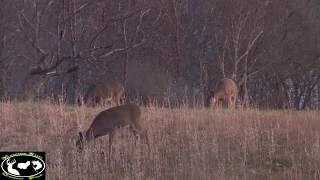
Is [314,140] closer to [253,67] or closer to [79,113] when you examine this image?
[79,113]

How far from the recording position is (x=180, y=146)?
29.3 feet

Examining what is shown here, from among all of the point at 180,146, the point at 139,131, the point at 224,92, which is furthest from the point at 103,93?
the point at 180,146

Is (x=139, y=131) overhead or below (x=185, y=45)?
below

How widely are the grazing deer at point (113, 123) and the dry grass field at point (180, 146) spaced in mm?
187

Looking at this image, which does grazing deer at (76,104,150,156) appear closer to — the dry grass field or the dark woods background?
the dry grass field

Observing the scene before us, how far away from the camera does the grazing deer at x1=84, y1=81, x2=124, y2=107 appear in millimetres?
17656

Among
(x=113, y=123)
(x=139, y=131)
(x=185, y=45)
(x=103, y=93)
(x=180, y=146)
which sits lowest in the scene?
(x=180, y=146)

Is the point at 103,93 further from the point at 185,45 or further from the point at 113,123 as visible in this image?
the point at 185,45

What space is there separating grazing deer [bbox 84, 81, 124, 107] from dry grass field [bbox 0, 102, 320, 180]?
542cm

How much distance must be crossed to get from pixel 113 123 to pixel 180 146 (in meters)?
1.18

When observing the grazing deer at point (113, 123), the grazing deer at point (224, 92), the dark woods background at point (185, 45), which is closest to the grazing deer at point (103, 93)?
the grazing deer at point (224, 92)

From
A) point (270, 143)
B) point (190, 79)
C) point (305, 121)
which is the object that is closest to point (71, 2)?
point (190, 79)

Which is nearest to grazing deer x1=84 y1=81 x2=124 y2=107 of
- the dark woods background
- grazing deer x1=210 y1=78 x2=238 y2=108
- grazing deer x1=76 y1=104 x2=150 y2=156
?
grazing deer x1=210 y1=78 x2=238 y2=108

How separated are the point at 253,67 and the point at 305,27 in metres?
3.26
